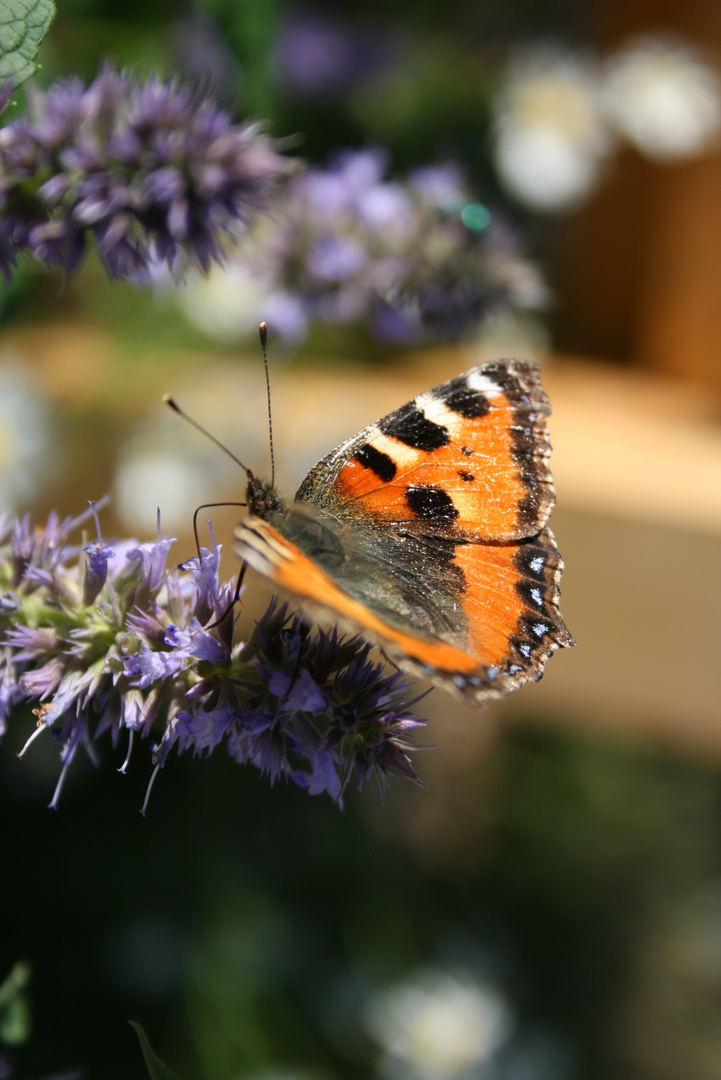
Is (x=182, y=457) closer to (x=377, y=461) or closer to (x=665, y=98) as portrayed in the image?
(x=377, y=461)

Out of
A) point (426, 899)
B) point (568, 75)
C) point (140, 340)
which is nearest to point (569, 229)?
point (568, 75)

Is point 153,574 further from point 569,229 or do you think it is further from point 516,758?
point 569,229

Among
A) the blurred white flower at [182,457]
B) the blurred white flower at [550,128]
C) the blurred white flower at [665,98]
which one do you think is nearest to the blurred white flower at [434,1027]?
the blurred white flower at [182,457]

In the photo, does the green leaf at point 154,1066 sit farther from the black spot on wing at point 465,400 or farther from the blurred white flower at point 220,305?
the blurred white flower at point 220,305

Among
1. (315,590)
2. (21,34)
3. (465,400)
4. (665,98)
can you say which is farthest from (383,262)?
(665,98)

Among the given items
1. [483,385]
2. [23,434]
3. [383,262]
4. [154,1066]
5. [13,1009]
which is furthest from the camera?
[23,434]

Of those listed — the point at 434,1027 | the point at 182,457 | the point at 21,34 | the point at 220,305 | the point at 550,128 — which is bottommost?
the point at 434,1027
